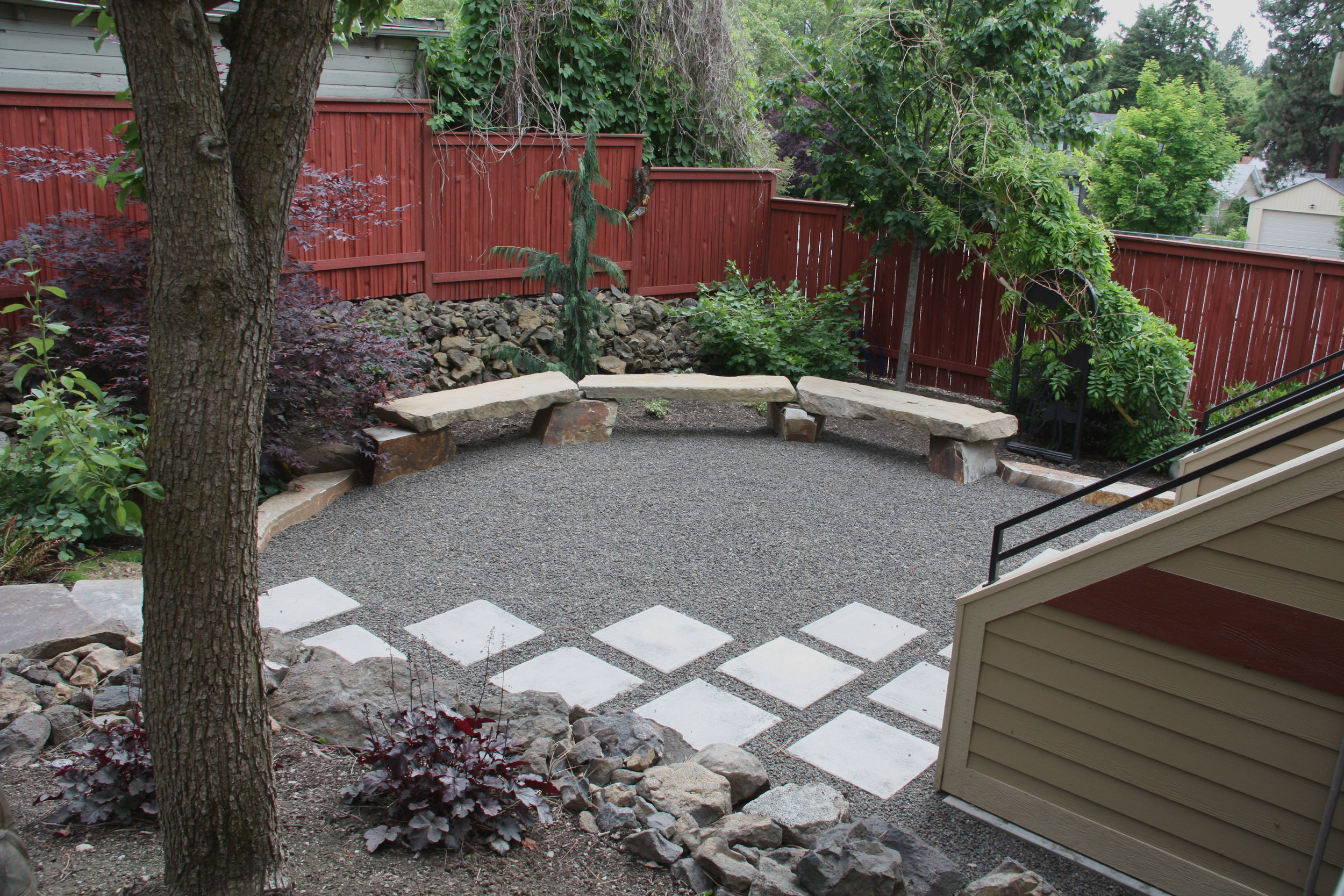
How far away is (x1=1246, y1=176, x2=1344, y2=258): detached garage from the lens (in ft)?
127

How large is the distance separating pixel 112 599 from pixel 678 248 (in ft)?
23.4

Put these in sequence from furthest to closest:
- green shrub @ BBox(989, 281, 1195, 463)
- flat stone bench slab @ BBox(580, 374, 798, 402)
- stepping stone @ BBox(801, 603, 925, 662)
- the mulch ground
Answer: flat stone bench slab @ BBox(580, 374, 798, 402)
green shrub @ BBox(989, 281, 1195, 463)
stepping stone @ BBox(801, 603, 925, 662)
the mulch ground

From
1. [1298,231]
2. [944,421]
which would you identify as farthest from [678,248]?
[1298,231]

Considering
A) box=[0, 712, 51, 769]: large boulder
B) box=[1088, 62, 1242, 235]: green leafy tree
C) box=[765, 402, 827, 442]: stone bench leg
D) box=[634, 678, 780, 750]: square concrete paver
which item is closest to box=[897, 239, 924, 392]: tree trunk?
box=[765, 402, 827, 442]: stone bench leg

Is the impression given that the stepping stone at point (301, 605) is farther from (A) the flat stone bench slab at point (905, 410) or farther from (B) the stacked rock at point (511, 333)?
(A) the flat stone bench slab at point (905, 410)

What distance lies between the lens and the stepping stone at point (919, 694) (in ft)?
12.6

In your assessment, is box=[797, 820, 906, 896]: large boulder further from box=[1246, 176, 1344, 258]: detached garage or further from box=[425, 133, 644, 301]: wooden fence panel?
box=[1246, 176, 1344, 258]: detached garage

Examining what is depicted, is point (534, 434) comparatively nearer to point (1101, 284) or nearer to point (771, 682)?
point (771, 682)

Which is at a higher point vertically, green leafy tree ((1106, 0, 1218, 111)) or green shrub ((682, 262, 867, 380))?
→ green leafy tree ((1106, 0, 1218, 111))

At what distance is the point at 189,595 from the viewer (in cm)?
188

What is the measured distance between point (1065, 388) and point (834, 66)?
347 cm

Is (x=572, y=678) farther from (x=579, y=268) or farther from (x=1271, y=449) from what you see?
(x=579, y=268)

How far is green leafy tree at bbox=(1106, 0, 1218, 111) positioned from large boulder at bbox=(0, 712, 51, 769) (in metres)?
51.7

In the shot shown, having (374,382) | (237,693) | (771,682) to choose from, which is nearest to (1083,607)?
(771,682)
